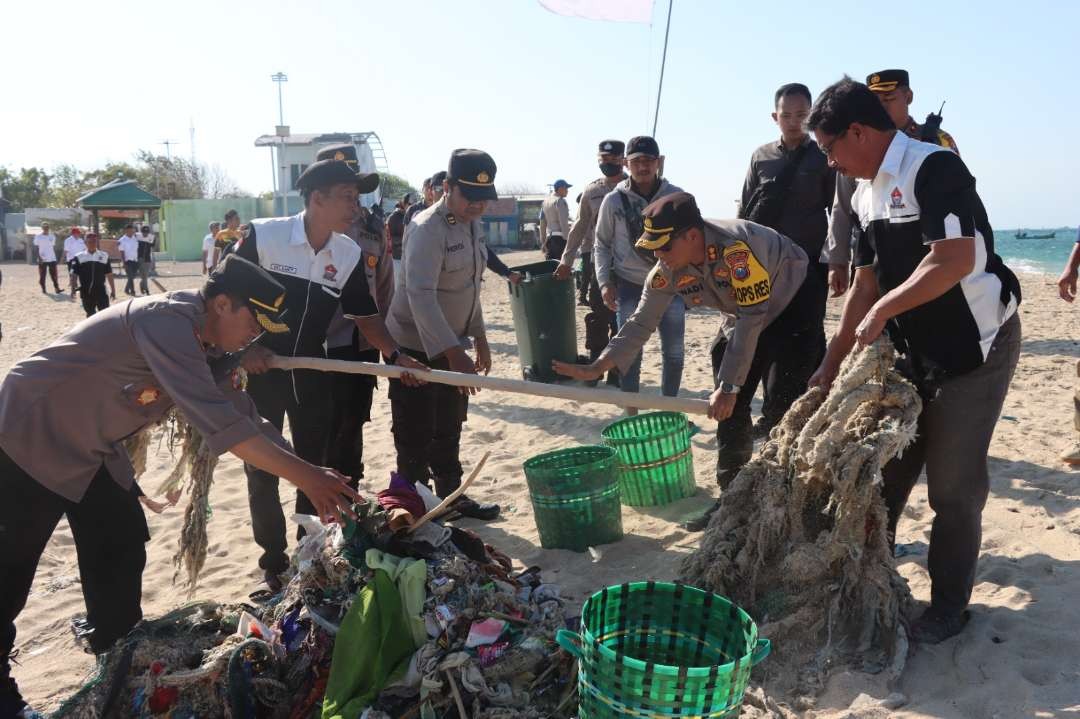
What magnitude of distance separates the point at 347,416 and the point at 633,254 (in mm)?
2576

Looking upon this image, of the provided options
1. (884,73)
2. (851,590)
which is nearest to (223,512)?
(851,590)

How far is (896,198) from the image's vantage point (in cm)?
305

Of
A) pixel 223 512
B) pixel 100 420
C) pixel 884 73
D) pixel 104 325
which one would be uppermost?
pixel 884 73

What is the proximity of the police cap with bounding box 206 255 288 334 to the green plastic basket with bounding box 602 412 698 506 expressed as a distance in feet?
7.85

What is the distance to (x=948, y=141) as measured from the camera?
4.72m

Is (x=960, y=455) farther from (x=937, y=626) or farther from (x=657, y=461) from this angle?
(x=657, y=461)

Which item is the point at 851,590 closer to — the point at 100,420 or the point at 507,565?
the point at 507,565

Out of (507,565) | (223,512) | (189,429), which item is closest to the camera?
(507,565)

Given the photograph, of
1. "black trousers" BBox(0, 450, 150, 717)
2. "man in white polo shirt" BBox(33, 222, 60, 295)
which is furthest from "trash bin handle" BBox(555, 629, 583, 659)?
"man in white polo shirt" BBox(33, 222, 60, 295)

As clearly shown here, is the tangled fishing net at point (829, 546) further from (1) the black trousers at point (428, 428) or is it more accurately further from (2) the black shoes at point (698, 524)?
(1) the black trousers at point (428, 428)

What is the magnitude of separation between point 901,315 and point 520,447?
3771mm

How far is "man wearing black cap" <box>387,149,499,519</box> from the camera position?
4586 millimetres

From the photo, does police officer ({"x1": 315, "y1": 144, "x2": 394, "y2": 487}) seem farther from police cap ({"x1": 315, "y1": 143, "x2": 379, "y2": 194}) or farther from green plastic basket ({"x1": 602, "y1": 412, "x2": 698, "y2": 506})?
green plastic basket ({"x1": 602, "y1": 412, "x2": 698, "y2": 506})

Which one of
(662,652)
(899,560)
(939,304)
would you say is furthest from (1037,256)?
(662,652)
